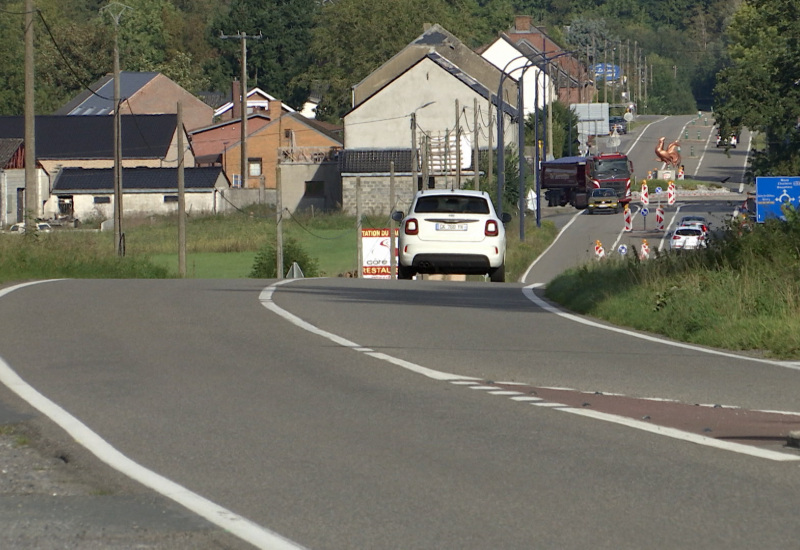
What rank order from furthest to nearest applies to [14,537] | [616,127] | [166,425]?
1. [616,127]
2. [166,425]
3. [14,537]

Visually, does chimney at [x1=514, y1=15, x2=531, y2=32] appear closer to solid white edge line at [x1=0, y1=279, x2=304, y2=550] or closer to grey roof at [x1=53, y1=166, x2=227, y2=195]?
grey roof at [x1=53, y1=166, x2=227, y2=195]

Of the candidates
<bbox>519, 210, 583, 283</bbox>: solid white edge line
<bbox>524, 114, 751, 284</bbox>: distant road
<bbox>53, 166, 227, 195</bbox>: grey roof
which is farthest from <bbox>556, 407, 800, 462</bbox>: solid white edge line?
<bbox>53, 166, 227, 195</bbox>: grey roof

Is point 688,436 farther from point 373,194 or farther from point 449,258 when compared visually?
point 373,194

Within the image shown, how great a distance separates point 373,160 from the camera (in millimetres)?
85250

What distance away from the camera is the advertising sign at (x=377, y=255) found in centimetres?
4675

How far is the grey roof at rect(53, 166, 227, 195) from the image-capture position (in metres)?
85.2

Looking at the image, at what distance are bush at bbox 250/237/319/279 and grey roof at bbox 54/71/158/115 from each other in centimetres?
6209

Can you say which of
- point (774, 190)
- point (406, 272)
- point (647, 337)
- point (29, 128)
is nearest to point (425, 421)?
point (647, 337)

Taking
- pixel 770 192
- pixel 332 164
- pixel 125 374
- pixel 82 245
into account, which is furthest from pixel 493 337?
pixel 332 164

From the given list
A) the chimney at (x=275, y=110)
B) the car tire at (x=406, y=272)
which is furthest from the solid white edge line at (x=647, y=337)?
the chimney at (x=275, y=110)

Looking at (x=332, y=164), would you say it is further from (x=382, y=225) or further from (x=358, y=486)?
(x=358, y=486)

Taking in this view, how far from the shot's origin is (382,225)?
A: 76688 millimetres

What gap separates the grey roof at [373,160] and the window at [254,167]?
15.7 metres

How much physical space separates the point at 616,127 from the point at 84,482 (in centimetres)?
13846
